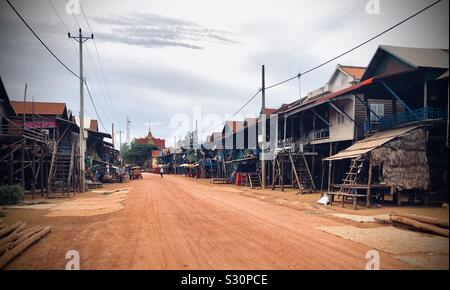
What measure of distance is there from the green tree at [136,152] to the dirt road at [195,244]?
77.1 m

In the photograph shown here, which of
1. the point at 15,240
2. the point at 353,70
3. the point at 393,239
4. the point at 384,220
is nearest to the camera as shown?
the point at 15,240

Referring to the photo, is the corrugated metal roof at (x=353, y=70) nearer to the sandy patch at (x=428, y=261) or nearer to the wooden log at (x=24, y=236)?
the sandy patch at (x=428, y=261)

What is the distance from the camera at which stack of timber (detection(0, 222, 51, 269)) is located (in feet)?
20.5

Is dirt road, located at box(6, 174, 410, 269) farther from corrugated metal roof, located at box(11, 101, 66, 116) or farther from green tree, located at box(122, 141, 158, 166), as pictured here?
green tree, located at box(122, 141, 158, 166)

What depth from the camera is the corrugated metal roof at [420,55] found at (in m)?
17.2

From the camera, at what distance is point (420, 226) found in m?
8.67

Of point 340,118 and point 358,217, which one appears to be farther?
point 340,118

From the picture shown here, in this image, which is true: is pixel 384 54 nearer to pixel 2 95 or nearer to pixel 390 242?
pixel 390 242

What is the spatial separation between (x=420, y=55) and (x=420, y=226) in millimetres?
14591

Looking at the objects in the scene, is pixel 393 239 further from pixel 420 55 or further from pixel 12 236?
pixel 420 55

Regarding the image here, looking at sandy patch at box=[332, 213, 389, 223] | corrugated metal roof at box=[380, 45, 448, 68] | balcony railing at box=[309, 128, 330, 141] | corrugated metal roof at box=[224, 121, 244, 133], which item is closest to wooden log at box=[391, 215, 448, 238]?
sandy patch at box=[332, 213, 389, 223]

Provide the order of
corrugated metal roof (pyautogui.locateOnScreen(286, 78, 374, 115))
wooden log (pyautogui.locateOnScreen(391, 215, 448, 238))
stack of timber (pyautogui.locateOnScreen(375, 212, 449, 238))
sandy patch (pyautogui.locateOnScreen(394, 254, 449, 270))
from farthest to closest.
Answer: corrugated metal roof (pyautogui.locateOnScreen(286, 78, 374, 115)) < stack of timber (pyautogui.locateOnScreen(375, 212, 449, 238)) < wooden log (pyautogui.locateOnScreen(391, 215, 448, 238)) < sandy patch (pyautogui.locateOnScreen(394, 254, 449, 270))

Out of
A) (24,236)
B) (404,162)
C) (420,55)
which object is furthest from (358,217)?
(420,55)

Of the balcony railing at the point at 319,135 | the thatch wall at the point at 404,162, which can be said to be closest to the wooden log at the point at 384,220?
the thatch wall at the point at 404,162
